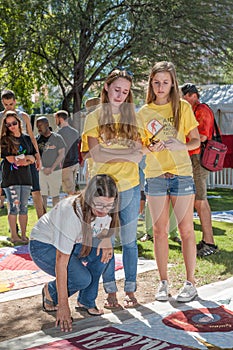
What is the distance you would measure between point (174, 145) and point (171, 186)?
38 centimetres

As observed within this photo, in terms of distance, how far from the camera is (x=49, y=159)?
891 centimetres

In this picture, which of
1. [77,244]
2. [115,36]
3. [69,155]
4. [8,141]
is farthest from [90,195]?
[115,36]

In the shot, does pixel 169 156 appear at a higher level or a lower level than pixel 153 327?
higher

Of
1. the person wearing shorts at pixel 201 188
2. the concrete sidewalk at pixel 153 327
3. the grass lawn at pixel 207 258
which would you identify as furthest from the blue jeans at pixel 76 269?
the person wearing shorts at pixel 201 188

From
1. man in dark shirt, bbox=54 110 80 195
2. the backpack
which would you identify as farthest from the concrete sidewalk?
man in dark shirt, bbox=54 110 80 195

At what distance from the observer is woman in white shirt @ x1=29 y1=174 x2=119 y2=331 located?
4.13m

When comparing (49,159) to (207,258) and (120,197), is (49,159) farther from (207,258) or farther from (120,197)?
(120,197)

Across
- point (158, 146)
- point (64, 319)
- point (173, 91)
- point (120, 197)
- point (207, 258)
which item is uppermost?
point (173, 91)

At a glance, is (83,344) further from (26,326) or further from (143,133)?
(143,133)

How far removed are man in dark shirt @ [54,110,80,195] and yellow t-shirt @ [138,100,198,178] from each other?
383 centimetres

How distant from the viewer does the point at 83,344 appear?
3.83m

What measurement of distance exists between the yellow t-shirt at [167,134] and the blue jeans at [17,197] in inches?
119

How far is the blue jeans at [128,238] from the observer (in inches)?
188

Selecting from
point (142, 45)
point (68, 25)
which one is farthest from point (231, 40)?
point (68, 25)
